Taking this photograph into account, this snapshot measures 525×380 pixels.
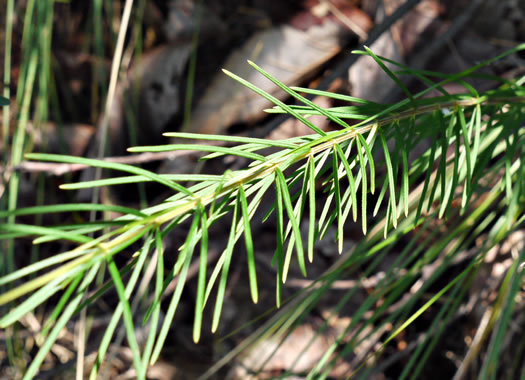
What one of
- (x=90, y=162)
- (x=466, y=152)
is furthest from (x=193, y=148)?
(x=466, y=152)

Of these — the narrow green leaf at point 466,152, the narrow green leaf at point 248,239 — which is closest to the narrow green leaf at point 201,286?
the narrow green leaf at point 248,239

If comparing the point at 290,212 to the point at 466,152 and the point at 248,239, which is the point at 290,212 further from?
the point at 466,152

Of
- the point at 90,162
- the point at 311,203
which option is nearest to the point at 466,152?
the point at 311,203

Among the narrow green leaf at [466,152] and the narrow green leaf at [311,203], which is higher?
the narrow green leaf at [466,152]

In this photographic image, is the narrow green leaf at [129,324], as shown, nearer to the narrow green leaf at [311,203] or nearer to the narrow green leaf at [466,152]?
the narrow green leaf at [311,203]

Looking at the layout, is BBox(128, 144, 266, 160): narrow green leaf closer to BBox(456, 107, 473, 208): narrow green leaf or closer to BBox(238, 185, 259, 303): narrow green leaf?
BBox(238, 185, 259, 303): narrow green leaf

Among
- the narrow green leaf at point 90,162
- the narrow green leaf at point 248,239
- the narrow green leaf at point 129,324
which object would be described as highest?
the narrow green leaf at point 90,162

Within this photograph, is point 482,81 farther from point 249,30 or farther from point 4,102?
point 4,102

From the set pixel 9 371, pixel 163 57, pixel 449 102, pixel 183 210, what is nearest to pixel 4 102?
pixel 183 210

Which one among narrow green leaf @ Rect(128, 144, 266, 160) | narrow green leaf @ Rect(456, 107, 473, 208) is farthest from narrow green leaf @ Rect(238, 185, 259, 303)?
narrow green leaf @ Rect(456, 107, 473, 208)

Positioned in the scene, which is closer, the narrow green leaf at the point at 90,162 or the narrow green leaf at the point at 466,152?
the narrow green leaf at the point at 90,162

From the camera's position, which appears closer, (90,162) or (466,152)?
(90,162)
